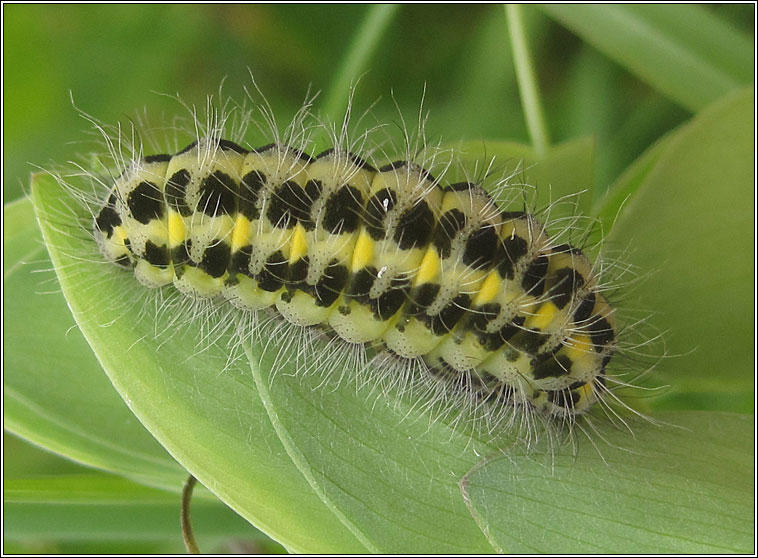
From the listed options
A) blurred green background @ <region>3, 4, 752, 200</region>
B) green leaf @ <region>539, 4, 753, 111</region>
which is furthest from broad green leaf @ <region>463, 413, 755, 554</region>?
blurred green background @ <region>3, 4, 752, 200</region>

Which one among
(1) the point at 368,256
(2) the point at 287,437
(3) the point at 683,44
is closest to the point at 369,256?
(1) the point at 368,256

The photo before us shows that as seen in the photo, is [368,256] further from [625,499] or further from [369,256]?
[625,499]

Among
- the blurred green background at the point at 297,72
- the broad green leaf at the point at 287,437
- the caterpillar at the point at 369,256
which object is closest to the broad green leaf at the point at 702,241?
the caterpillar at the point at 369,256

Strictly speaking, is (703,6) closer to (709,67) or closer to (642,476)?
(709,67)

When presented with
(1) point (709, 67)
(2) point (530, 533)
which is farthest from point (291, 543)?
(1) point (709, 67)

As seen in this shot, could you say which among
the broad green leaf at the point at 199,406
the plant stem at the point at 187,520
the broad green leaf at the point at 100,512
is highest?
the broad green leaf at the point at 199,406

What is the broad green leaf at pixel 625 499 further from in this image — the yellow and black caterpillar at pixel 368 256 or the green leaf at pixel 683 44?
the green leaf at pixel 683 44
